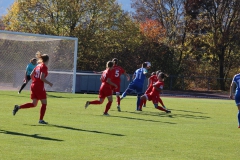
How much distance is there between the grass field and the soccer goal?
12223 mm

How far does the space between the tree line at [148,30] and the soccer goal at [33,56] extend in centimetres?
1393

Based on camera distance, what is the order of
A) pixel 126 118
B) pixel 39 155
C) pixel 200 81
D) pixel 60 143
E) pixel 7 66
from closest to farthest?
1. pixel 39 155
2. pixel 60 143
3. pixel 126 118
4. pixel 7 66
5. pixel 200 81

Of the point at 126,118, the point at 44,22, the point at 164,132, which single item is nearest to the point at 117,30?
the point at 44,22

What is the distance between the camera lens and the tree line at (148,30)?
45.6 metres

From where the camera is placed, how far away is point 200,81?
2085 inches

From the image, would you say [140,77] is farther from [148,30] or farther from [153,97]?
[148,30]

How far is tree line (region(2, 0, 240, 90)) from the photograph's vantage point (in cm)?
4559

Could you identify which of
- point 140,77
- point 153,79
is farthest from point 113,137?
point 153,79

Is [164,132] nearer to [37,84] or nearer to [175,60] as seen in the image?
[37,84]

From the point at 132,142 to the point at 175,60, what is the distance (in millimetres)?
42931

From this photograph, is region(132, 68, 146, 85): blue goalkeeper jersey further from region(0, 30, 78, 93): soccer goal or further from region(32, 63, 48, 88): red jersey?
region(0, 30, 78, 93): soccer goal

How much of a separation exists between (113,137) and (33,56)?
18925 millimetres

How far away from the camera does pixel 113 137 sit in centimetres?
1191

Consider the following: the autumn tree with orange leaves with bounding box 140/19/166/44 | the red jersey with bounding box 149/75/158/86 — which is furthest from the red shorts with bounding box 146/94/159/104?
the autumn tree with orange leaves with bounding box 140/19/166/44
